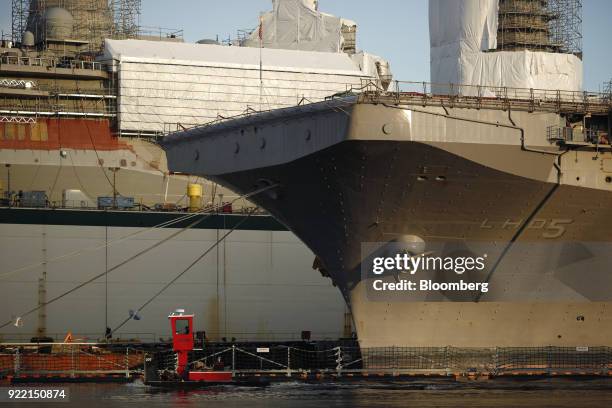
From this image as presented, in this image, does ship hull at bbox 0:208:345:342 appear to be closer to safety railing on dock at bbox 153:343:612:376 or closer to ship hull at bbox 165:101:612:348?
safety railing on dock at bbox 153:343:612:376

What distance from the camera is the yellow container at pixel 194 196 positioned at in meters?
44.6

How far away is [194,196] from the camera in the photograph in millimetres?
44812

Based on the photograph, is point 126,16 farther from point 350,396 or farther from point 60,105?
point 350,396

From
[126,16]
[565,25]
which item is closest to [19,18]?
[126,16]

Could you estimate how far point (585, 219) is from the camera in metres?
27.1

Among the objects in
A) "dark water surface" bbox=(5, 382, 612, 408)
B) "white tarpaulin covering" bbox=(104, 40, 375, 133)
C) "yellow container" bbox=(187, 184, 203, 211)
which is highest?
"white tarpaulin covering" bbox=(104, 40, 375, 133)

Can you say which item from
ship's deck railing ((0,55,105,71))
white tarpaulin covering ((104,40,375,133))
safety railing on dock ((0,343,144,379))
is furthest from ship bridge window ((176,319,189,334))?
ship's deck railing ((0,55,105,71))

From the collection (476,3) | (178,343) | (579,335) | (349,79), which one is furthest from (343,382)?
(476,3)

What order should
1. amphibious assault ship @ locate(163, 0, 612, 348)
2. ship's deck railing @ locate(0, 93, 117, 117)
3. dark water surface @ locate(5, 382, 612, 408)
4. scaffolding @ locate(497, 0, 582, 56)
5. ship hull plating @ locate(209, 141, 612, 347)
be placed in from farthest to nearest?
scaffolding @ locate(497, 0, 582, 56) → ship's deck railing @ locate(0, 93, 117, 117) → ship hull plating @ locate(209, 141, 612, 347) → amphibious assault ship @ locate(163, 0, 612, 348) → dark water surface @ locate(5, 382, 612, 408)

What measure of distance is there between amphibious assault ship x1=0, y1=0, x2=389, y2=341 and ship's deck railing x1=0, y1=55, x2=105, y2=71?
0.28 ft

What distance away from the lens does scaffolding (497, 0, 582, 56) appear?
55406mm

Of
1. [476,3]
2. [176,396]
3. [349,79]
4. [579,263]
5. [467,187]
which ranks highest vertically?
[476,3]

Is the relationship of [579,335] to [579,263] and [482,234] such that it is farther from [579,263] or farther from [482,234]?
[482,234]

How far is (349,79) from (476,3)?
8.16m
